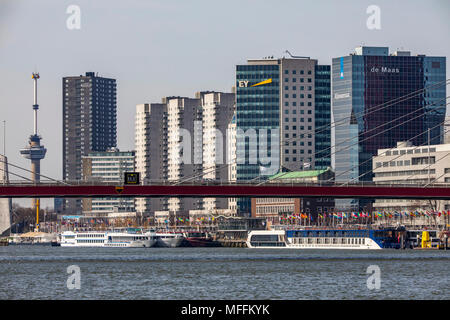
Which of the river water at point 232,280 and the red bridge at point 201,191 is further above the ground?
the red bridge at point 201,191

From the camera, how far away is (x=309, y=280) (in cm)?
9650

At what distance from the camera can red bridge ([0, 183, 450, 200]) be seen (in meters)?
122

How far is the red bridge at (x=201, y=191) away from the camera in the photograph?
399ft

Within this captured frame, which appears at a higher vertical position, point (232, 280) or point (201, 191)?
point (201, 191)

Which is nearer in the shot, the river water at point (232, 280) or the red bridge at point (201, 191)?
the river water at point (232, 280)

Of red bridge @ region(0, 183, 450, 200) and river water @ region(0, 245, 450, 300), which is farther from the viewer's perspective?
red bridge @ region(0, 183, 450, 200)

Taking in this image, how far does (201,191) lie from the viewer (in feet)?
403

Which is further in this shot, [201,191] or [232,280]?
[201,191]

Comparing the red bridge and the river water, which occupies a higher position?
the red bridge
